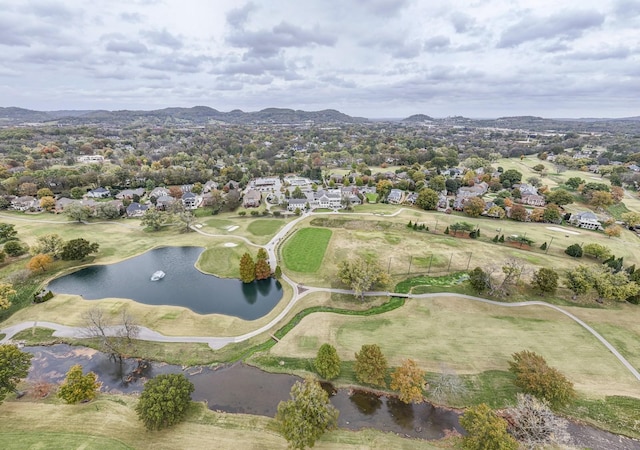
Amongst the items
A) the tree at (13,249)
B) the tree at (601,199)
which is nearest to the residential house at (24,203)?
the tree at (13,249)

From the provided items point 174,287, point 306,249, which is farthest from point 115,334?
point 306,249

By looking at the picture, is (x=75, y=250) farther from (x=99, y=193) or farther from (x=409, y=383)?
(x=409, y=383)

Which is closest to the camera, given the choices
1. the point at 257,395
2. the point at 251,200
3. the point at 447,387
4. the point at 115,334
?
the point at 257,395

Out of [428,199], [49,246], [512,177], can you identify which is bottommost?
[49,246]

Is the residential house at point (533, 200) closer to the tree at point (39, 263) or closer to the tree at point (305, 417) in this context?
the tree at point (305, 417)

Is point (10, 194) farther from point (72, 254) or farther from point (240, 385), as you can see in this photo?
point (240, 385)

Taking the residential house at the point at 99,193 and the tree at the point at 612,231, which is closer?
the tree at the point at 612,231
